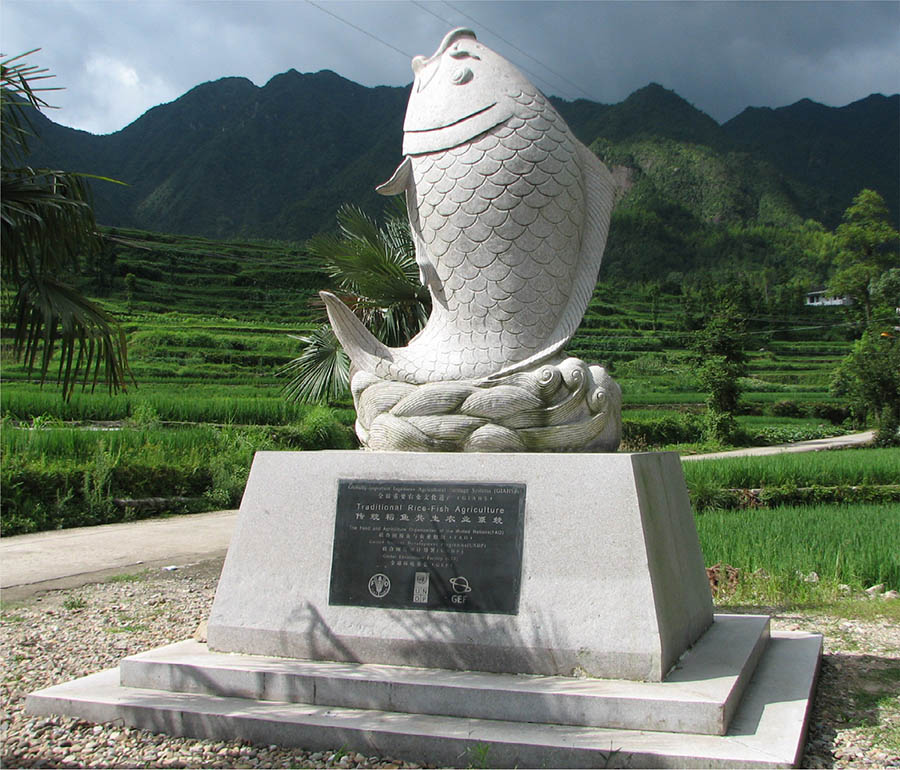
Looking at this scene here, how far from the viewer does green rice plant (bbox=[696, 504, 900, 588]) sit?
658 cm

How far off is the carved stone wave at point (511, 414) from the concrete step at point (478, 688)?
1.19 meters

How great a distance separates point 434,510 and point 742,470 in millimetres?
10821

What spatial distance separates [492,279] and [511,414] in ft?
2.73

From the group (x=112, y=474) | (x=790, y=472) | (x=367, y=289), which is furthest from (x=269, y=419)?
(x=790, y=472)

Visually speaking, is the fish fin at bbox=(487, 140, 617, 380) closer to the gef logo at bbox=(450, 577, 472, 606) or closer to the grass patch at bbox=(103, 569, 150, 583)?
the gef logo at bbox=(450, 577, 472, 606)

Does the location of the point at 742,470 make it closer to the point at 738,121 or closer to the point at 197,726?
the point at 197,726

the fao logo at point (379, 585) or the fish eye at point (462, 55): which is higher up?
the fish eye at point (462, 55)

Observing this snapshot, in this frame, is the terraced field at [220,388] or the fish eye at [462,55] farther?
the terraced field at [220,388]

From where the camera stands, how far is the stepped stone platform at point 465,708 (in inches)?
120

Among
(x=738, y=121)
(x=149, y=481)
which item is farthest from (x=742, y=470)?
(x=738, y=121)

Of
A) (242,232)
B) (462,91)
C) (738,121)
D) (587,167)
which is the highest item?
(738,121)

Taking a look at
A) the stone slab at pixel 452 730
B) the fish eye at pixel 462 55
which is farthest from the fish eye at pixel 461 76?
the stone slab at pixel 452 730

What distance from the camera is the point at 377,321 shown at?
10797mm

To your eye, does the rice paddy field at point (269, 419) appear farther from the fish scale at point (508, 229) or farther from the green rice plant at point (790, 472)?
the fish scale at point (508, 229)
